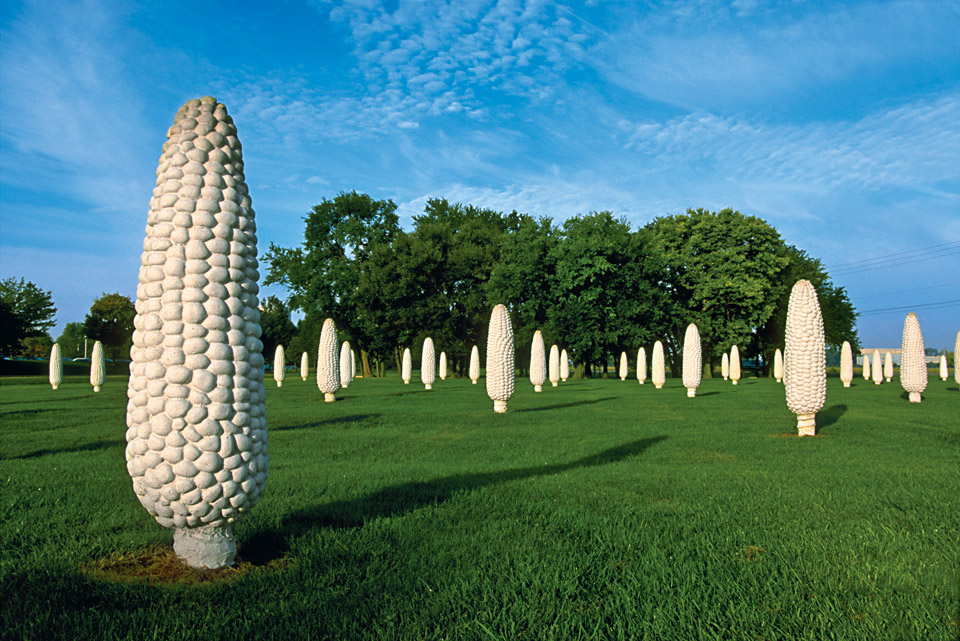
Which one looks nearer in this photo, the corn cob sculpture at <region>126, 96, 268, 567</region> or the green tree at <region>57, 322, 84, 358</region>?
the corn cob sculpture at <region>126, 96, 268, 567</region>

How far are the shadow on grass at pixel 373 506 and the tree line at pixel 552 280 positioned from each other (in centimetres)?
3703

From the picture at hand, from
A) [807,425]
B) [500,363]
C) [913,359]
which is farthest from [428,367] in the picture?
[807,425]

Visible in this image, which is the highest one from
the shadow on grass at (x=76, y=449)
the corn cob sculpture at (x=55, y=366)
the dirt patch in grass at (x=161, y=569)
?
the corn cob sculpture at (x=55, y=366)

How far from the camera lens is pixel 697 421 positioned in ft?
51.4

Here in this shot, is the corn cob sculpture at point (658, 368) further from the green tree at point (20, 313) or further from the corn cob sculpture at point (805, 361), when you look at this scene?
the green tree at point (20, 313)

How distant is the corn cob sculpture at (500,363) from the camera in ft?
58.2

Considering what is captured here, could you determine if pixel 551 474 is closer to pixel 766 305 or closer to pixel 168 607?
pixel 168 607

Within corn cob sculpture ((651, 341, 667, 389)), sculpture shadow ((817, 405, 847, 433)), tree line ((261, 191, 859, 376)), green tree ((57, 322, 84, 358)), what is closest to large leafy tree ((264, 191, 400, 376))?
tree line ((261, 191, 859, 376))

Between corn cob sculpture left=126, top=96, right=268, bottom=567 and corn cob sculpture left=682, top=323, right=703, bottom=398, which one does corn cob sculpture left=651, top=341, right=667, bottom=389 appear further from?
corn cob sculpture left=126, top=96, right=268, bottom=567

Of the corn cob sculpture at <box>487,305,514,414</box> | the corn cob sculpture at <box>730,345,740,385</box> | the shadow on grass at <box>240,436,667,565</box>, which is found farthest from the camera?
the corn cob sculpture at <box>730,345,740,385</box>

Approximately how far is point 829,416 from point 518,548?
16.4 metres

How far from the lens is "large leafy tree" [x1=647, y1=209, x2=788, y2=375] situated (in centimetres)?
4644

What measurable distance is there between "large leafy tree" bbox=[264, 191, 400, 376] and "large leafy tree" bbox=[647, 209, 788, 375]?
26937mm

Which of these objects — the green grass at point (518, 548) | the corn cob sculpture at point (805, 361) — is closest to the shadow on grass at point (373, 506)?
the green grass at point (518, 548)
